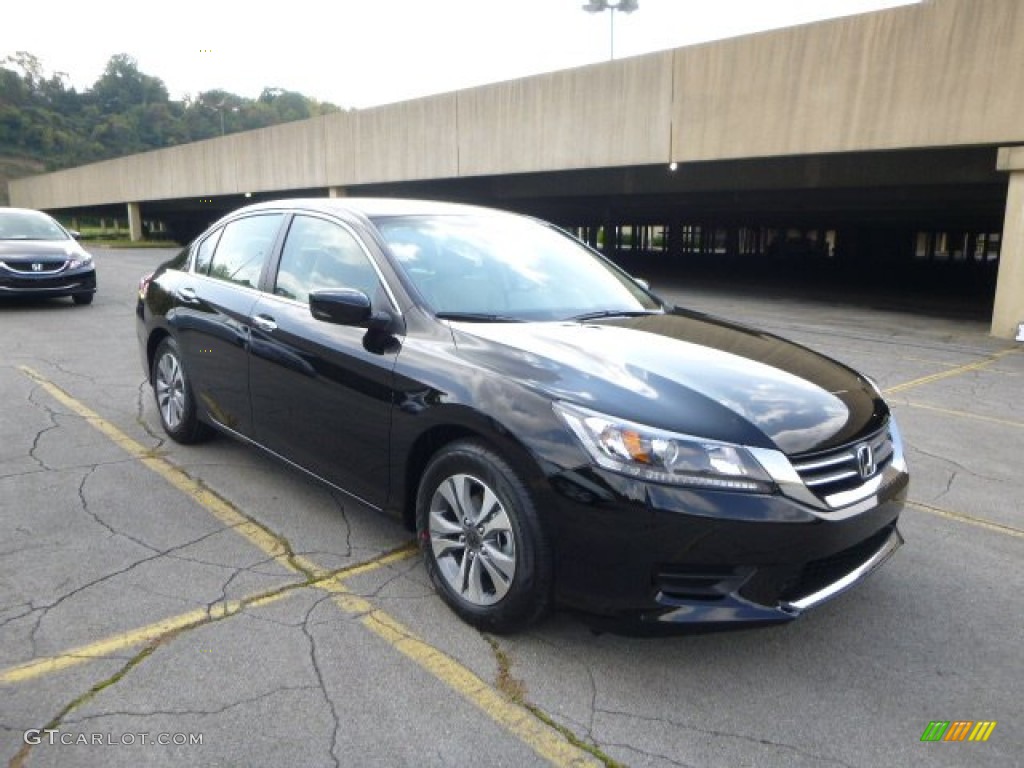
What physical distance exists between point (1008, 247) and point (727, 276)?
542 inches

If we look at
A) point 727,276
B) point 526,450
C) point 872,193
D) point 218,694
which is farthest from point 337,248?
point 727,276

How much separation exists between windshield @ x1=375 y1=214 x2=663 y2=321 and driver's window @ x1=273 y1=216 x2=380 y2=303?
0.18m

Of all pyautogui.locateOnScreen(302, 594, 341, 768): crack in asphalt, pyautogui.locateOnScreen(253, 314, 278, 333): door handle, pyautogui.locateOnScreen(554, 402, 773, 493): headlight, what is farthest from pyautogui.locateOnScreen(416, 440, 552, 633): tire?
pyautogui.locateOnScreen(253, 314, 278, 333): door handle

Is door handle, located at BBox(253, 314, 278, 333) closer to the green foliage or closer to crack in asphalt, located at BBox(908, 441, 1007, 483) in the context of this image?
crack in asphalt, located at BBox(908, 441, 1007, 483)

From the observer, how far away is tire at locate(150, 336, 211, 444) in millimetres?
5246

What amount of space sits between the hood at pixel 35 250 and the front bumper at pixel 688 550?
12250 mm

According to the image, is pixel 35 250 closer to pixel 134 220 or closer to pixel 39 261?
pixel 39 261

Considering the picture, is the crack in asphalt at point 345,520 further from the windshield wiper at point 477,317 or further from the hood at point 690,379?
the hood at point 690,379

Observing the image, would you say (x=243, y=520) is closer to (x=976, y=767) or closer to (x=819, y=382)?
(x=819, y=382)

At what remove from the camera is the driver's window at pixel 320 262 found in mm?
3850

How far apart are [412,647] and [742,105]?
13.9 metres

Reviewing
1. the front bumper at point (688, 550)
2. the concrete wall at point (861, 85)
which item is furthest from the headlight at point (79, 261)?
the front bumper at point (688, 550)

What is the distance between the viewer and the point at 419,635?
310 cm

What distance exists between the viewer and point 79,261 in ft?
41.7
